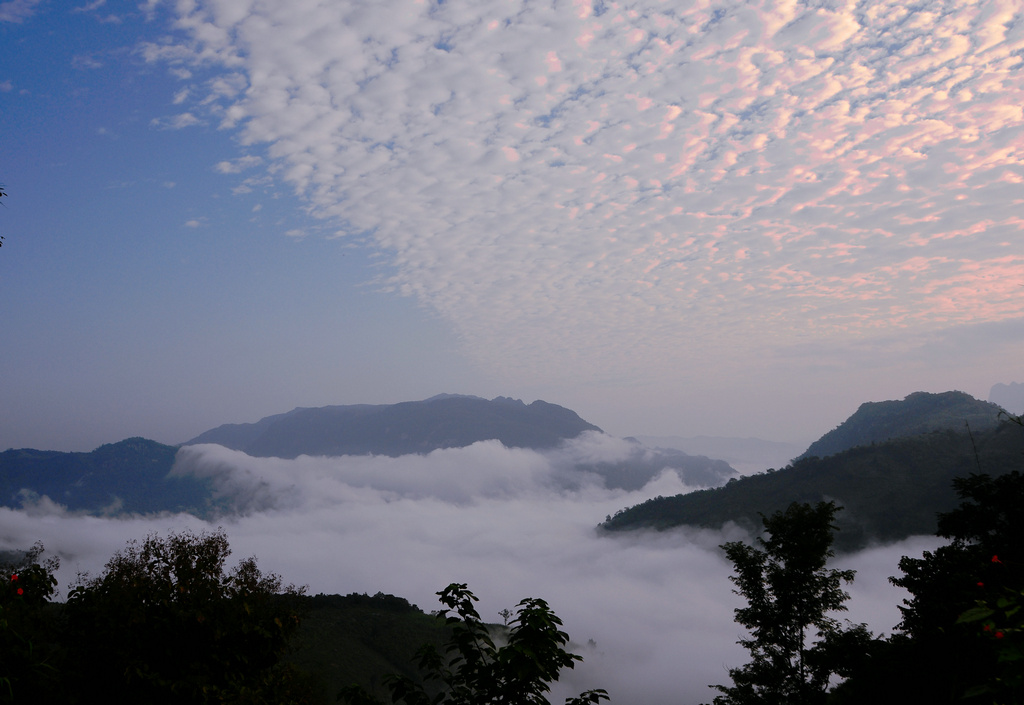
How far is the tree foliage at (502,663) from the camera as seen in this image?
5859mm

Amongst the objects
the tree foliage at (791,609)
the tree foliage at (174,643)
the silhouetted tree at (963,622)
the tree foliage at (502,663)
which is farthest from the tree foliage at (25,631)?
the tree foliage at (791,609)

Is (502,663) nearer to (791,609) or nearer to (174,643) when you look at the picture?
(174,643)

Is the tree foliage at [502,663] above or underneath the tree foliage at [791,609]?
above

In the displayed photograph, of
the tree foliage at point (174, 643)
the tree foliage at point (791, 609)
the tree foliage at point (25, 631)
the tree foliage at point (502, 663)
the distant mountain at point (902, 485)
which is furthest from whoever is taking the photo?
the distant mountain at point (902, 485)

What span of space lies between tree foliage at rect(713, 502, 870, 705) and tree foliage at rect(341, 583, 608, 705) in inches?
691

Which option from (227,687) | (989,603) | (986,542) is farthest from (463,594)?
(986,542)

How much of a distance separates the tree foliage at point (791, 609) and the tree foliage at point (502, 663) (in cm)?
1755

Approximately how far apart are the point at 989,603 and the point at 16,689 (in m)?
9.23

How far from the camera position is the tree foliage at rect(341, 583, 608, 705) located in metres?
5.86

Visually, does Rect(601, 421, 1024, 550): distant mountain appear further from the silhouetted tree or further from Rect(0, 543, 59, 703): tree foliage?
Rect(0, 543, 59, 703): tree foliage

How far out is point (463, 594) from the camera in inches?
258

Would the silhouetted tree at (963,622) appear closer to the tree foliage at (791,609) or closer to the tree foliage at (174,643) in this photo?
the tree foliage at (791,609)

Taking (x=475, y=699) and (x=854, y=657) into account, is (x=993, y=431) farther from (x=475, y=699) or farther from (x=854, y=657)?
(x=475, y=699)

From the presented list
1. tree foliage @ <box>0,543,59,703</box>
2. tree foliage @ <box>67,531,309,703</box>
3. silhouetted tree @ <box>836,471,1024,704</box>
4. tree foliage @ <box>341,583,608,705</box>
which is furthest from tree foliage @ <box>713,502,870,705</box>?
tree foliage @ <box>0,543,59,703</box>
